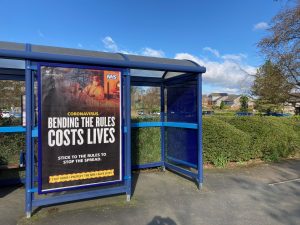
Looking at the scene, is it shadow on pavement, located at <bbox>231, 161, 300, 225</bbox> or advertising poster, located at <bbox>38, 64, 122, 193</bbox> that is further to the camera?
shadow on pavement, located at <bbox>231, 161, 300, 225</bbox>

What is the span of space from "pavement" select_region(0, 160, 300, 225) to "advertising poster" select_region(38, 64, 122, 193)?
44cm

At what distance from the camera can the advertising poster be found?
402cm

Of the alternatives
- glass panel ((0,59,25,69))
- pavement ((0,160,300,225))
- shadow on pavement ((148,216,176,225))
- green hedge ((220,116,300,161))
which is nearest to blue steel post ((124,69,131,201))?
→ pavement ((0,160,300,225))

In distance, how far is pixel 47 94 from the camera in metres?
4.02

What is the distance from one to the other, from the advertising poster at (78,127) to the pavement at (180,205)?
0.44 metres

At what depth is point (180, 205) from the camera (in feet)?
15.1

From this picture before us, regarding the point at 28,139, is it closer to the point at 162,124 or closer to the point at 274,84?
the point at 162,124

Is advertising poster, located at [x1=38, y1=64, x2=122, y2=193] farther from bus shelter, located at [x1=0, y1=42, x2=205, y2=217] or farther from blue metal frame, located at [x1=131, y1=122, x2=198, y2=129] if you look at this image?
blue metal frame, located at [x1=131, y1=122, x2=198, y2=129]

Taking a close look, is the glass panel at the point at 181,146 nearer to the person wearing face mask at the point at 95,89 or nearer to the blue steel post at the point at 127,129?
the blue steel post at the point at 127,129

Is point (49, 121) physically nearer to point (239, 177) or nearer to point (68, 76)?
point (68, 76)

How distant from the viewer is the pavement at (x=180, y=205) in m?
4.02

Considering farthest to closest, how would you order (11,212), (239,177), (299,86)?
(299,86), (239,177), (11,212)

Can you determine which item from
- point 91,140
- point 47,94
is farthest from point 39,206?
point 47,94

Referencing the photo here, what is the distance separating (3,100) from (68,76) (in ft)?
7.16
